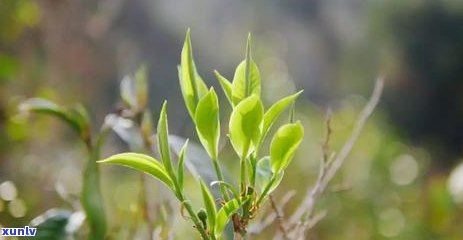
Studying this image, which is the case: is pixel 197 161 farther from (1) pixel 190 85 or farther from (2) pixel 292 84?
(2) pixel 292 84

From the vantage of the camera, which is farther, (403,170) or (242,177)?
(403,170)

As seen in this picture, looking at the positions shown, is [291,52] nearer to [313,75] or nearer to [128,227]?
[313,75]

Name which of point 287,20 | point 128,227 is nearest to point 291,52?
point 287,20

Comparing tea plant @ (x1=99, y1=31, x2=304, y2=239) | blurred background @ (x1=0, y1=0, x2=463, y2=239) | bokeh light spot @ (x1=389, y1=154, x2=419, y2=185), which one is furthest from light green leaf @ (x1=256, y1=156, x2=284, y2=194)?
bokeh light spot @ (x1=389, y1=154, x2=419, y2=185)

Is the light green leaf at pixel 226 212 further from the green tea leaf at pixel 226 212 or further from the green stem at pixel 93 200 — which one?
the green stem at pixel 93 200

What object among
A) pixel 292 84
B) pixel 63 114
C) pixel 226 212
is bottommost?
pixel 226 212

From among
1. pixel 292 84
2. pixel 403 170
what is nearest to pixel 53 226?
pixel 292 84

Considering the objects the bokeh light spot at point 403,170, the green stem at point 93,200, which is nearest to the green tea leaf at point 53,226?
the green stem at point 93,200
